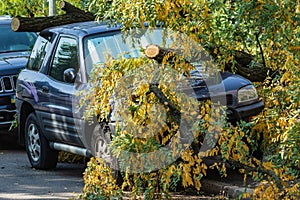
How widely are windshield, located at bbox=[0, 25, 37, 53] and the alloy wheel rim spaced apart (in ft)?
12.6

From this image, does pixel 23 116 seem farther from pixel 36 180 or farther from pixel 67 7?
pixel 67 7

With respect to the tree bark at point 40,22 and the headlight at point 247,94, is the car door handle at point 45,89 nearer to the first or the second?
the tree bark at point 40,22

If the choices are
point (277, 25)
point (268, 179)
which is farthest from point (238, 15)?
point (268, 179)

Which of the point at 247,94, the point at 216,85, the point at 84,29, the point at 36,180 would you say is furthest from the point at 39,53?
the point at 216,85

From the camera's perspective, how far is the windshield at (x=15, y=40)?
15.3m

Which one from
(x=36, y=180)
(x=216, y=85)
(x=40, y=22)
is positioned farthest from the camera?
(x=40, y=22)

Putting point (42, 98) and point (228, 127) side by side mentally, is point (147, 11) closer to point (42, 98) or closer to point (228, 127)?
point (228, 127)

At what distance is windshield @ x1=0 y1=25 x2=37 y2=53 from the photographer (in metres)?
15.3

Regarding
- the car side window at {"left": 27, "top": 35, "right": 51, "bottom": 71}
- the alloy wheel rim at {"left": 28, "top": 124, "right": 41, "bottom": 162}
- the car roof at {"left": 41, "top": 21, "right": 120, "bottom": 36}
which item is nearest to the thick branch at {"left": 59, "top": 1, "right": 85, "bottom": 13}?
the car side window at {"left": 27, "top": 35, "right": 51, "bottom": 71}

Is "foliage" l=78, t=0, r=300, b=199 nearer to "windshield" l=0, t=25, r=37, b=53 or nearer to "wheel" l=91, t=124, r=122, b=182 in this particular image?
"wheel" l=91, t=124, r=122, b=182

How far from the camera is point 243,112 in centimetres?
1013

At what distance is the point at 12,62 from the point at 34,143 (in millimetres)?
2994

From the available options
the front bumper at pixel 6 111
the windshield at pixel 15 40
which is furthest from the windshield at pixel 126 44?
the windshield at pixel 15 40

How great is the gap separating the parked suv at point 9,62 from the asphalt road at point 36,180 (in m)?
0.88
